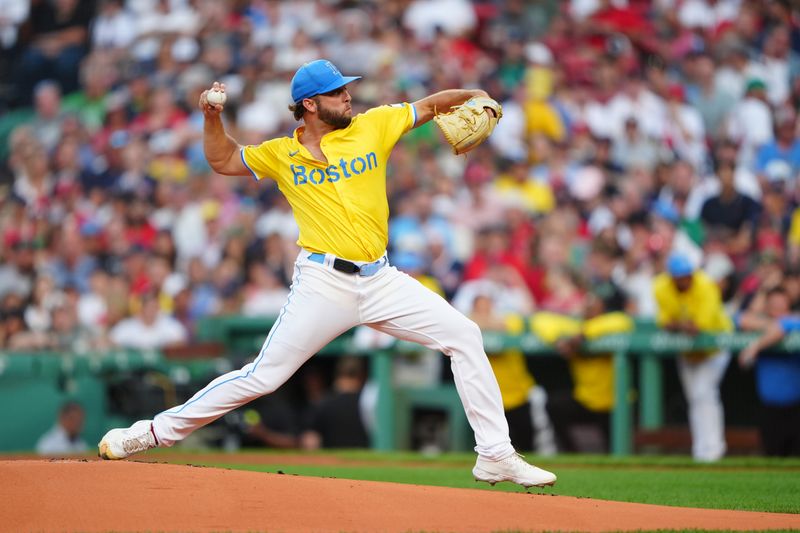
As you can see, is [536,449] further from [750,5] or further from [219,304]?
[750,5]

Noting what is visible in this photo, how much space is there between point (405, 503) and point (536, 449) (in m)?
5.56

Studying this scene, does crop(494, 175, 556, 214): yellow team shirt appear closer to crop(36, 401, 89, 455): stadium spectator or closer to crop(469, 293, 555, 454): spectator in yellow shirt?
crop(469, 293, 555, 454): spectator in yellow shirt

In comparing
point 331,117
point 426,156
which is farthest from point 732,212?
point 331,117

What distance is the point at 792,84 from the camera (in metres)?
14.5

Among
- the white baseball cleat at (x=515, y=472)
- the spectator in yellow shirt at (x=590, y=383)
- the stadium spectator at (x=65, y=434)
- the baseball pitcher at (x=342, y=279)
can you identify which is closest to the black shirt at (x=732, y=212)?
the spectator in yellow shirt at (x=590, y=383)

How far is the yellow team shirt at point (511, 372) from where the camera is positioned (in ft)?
37.2

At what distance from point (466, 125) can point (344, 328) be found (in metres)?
1.15

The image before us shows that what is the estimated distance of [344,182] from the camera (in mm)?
6367

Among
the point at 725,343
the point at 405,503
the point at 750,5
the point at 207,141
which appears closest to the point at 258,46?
the point at 750,5

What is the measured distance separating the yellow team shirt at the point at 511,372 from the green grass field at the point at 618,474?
0.91 metres

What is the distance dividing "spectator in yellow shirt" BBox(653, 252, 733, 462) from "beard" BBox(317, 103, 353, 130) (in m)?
4.85

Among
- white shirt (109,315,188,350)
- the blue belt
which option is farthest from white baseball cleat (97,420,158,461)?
white shirt (109,315,188,350)

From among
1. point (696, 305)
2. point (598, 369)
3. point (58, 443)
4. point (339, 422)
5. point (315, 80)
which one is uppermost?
point (315, 80)

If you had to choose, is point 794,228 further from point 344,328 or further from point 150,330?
point 344,328
